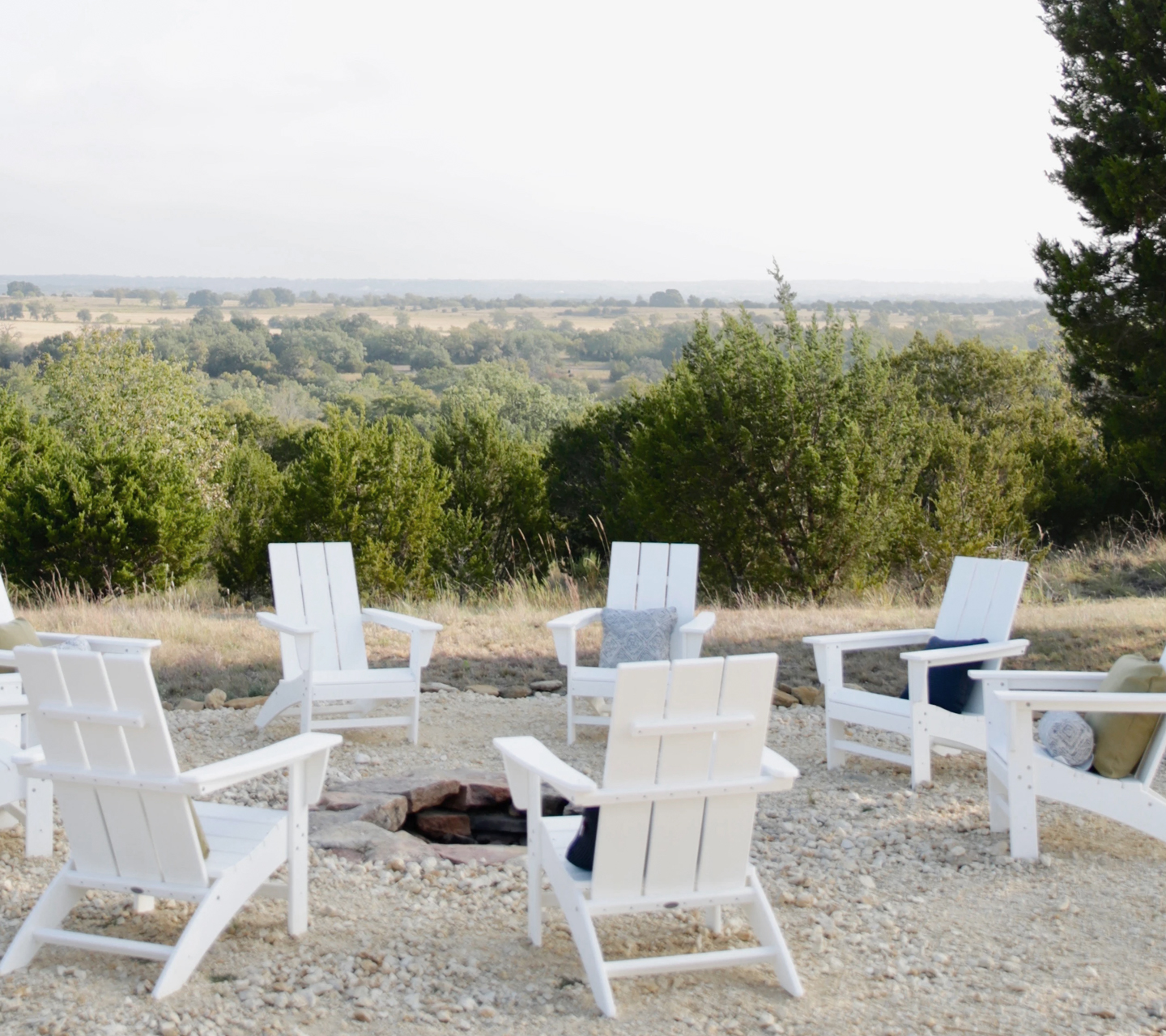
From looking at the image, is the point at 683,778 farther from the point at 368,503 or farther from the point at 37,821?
the point at 368,503

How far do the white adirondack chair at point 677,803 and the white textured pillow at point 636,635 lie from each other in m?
2.44

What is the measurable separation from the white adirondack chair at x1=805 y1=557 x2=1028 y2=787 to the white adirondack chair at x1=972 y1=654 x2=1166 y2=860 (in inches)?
19.7

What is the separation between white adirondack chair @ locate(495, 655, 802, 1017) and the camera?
2.25 meters

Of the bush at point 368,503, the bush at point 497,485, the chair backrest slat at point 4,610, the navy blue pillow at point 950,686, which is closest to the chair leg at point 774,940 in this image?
the navy blue pillow at point 950,686

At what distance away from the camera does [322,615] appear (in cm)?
496

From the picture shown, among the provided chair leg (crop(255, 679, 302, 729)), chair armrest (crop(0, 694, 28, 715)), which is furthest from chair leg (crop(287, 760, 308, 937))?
chair leg (crop(255, 679, 302, 729))

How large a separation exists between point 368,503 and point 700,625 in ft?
26.8

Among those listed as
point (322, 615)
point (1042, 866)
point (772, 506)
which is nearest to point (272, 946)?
point (1042, 866)

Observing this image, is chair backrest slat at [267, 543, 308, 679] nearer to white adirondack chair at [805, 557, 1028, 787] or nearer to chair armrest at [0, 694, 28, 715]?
chair armrest at [0, 694, 28, 715]

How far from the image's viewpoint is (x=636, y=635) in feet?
16.2

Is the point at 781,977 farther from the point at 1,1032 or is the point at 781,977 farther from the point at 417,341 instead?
the point at 417,341

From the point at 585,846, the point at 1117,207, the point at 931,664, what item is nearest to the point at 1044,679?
the point at 931,664

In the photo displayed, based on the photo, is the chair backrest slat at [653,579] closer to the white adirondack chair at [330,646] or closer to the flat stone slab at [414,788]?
the white adirondack chair at [330,646]

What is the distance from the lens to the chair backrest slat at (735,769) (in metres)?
2.30
